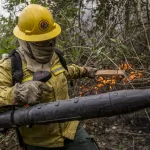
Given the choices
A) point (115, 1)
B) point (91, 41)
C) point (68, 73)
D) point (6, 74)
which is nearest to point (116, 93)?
point (6, 74)

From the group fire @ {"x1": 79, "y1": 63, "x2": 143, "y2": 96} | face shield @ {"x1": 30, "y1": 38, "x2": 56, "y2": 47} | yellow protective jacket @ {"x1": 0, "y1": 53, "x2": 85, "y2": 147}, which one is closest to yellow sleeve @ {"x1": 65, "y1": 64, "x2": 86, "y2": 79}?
yellow protective jacket @ {"x1": 0, "y1": 53, "x2": 85, "y2": 147}

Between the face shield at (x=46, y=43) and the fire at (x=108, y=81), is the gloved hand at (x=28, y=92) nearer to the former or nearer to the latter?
the face shield at (x=46, y=43)

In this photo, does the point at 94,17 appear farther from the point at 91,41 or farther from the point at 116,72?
the point at 116,72

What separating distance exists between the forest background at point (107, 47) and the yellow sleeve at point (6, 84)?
1.41 meters

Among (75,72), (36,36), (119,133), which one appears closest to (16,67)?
(36,36)

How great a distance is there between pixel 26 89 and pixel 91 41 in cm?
269

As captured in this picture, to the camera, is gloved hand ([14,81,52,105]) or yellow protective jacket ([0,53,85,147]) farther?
yellow protective jacket ([0,53,85,147])

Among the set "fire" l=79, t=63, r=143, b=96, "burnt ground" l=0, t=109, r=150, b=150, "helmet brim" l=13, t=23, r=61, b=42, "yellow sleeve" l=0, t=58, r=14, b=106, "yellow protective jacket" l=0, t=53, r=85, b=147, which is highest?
"helmet brim" l=13, t=23, r=61, b=42

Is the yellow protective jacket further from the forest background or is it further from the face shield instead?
the forest background

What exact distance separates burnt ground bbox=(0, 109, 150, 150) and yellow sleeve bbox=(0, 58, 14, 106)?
1871mm

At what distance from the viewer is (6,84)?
2.48 metres

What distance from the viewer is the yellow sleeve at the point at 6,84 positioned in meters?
2.34

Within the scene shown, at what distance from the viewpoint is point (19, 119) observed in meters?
2.29

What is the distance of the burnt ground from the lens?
14.2 ft
